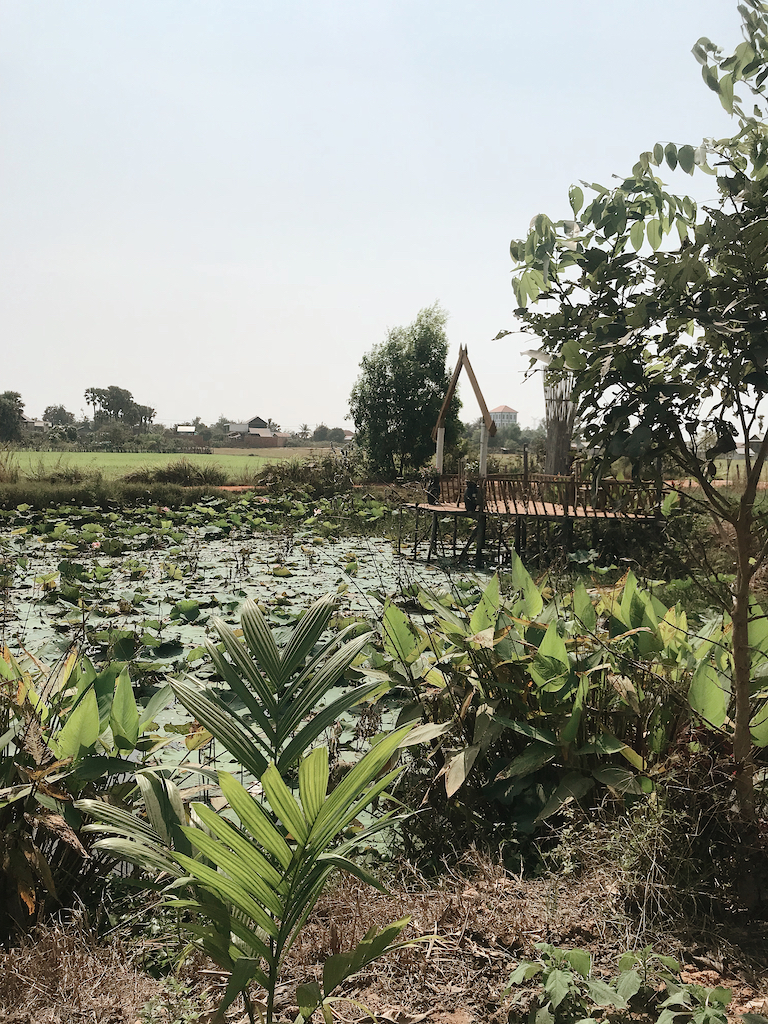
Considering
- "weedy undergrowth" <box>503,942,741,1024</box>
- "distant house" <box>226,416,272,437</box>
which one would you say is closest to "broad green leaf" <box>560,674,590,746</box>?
"weedy undergrowth" <box>503,942,741,1024</box>

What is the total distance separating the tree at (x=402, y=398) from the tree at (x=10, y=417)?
116 ft

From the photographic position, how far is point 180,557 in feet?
24.6

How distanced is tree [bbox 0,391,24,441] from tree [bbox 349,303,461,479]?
3528cm

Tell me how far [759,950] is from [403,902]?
81cm

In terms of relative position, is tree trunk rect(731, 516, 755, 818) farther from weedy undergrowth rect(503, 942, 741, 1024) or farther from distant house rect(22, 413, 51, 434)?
distant house rect(22, 413, 51, 434)

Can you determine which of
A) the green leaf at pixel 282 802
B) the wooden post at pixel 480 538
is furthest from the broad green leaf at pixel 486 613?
the wooden post at pixel 480 538

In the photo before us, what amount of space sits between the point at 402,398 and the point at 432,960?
722 inches

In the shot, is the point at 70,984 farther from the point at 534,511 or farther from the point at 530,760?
the point at 534,511

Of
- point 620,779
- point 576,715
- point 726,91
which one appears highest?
point 726,91

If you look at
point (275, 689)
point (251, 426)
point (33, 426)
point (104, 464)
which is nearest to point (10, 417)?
point (33, 426)

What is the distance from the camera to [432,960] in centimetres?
153

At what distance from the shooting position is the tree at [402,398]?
63.3ft

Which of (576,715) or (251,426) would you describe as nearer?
(576,715)

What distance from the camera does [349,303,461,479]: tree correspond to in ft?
63.3
